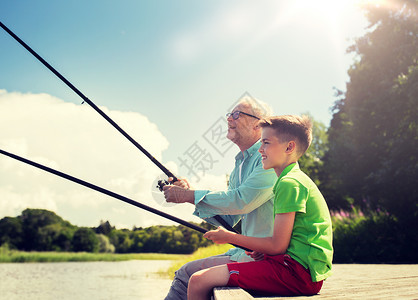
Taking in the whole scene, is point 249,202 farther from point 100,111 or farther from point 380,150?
point 380,150

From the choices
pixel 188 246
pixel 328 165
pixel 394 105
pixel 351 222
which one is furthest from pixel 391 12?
pixel 188 246

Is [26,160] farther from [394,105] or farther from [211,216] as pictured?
Answer: [394,105]

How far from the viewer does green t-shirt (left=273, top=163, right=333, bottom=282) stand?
173cm

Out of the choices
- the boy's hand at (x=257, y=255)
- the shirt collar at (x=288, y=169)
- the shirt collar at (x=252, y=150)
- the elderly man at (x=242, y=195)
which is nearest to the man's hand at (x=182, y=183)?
the elderly man at (x=242, y=195)

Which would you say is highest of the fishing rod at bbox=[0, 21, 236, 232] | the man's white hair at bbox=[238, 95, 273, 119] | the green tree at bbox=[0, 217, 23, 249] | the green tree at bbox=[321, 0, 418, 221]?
the green tree at bbox=[0, 217, 23, 249]

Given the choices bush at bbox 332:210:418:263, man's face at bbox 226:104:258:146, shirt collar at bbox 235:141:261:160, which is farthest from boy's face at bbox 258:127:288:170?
bush at bbox 332:210:418:263

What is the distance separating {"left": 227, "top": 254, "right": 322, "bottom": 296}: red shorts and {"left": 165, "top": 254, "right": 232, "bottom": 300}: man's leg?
787mm

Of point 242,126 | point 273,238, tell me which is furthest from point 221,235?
point 242,126

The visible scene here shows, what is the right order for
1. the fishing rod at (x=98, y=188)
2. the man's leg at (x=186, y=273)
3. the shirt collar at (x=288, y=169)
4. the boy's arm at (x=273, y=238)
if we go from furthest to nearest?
1. the man's leg at (x=186, y=273)
2. the fishing rod at (x=98, y=188)
3. the shirt collar at (x=288, y=169)
4. the boy's arm at (x=273, y=238)

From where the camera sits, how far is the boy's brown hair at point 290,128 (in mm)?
1926

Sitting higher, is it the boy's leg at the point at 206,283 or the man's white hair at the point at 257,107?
the man's white hair at the point at 257,107

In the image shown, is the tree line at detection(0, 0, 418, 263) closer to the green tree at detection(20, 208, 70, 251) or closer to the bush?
the bush

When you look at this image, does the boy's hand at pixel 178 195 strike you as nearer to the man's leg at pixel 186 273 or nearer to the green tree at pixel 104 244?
the man's leg at pixel 186 273

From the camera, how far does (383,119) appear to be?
13977 mm
